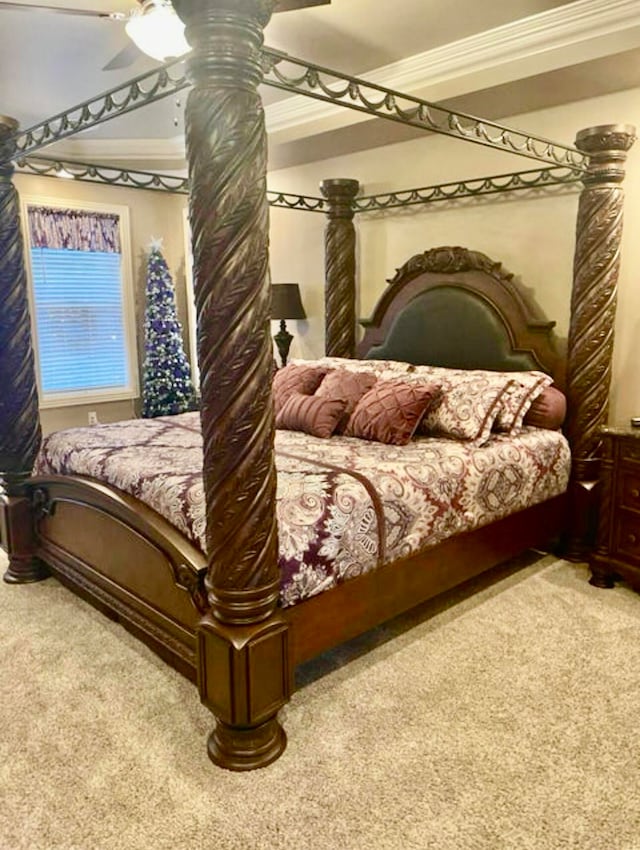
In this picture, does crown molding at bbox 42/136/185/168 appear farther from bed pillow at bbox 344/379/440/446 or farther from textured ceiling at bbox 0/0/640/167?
bed pillow at bbox 344/379/440/446

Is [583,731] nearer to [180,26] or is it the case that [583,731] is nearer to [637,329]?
[637,329]

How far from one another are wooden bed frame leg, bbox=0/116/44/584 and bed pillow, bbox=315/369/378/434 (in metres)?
1.57

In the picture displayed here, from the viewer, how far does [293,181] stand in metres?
5.44

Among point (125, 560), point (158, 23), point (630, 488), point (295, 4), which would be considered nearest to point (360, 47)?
point (295, 4)

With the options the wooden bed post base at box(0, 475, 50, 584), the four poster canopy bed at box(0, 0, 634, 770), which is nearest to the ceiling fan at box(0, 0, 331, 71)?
the four poster canopy bed at box(0, 0, 634, 770)

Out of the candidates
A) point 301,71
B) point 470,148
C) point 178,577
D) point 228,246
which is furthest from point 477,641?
point 301,71

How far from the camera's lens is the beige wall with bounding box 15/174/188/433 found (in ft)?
19.2

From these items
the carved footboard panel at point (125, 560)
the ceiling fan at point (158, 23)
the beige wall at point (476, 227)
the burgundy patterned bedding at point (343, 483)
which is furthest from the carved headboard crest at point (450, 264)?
the carved footboard panel at point (125, 560)

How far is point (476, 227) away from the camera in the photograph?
4.23 meters

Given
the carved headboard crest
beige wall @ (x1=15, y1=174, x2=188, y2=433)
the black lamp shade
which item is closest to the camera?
the carved headboard crest

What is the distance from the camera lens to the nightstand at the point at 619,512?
311 centimetres

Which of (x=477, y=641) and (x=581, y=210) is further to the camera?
(x=581, y=210)

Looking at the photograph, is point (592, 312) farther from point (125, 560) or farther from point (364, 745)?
point (125, 560)

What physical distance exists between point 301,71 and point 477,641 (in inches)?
137
